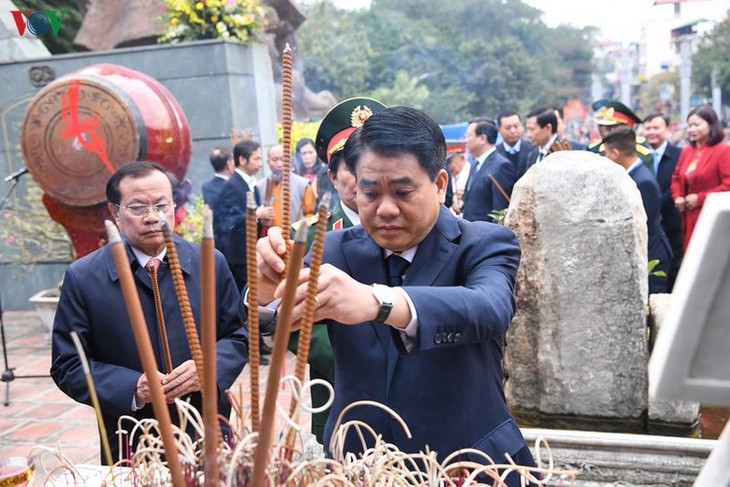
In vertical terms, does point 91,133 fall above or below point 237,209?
above

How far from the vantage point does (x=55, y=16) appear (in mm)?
4172

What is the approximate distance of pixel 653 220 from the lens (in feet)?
16.5

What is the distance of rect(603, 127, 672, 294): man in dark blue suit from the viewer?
4.93 m

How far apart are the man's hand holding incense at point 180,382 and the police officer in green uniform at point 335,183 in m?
0.43

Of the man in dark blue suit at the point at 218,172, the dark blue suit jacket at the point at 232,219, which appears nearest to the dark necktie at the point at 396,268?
the dark blue suit jacket at the point at 232,219

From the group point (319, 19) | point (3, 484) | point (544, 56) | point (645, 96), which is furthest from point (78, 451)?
point (645, 96)

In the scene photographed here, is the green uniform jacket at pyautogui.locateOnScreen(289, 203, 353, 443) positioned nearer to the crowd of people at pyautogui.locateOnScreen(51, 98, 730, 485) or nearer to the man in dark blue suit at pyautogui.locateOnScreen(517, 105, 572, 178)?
the crowd of people at pyautogui.locateOnScreen(51, 98, 730, 485)

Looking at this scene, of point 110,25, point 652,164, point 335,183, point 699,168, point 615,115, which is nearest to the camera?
point 335,183

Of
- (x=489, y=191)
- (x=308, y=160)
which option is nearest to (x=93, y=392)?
(x=489, y=191)

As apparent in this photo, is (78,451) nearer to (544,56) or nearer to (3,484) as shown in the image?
(3,484)

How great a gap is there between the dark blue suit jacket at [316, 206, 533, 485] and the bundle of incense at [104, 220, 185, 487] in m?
0.71

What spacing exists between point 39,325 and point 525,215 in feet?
18.4

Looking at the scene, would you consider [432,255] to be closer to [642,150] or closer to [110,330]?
[110,330]

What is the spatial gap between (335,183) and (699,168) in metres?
4.33
